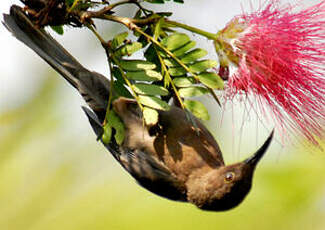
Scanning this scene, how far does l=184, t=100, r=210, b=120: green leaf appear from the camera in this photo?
334cm

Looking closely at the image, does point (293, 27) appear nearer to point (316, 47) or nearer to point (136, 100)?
point (316, 47)

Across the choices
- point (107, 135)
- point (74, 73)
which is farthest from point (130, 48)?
point (74, 73)

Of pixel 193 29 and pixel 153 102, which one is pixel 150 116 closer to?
pixel 153 102

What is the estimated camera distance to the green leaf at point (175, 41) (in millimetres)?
3281

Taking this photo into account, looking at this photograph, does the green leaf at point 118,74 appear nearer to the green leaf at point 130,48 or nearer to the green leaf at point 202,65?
the green leaf at point 130,48

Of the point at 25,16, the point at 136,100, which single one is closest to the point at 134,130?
the point at 136,100

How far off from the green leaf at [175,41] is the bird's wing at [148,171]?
1.10 metres

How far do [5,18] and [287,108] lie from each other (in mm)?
1948

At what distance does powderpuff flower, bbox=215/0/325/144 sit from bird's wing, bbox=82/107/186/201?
40.6 inches

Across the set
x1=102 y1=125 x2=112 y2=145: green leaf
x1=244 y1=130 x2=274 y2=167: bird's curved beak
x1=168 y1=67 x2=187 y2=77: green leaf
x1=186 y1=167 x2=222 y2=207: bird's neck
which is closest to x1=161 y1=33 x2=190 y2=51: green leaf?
x1=168 y1=67 x2=187 y2=77: green leaf

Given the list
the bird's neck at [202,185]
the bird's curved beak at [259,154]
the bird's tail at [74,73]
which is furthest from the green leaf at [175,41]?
the bird's neck at [202,185]

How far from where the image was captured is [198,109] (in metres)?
3.36

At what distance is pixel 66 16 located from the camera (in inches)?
135

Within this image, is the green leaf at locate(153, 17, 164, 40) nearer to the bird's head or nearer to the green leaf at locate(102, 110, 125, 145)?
the green leaf at locate(102, 110, 125, 145)
